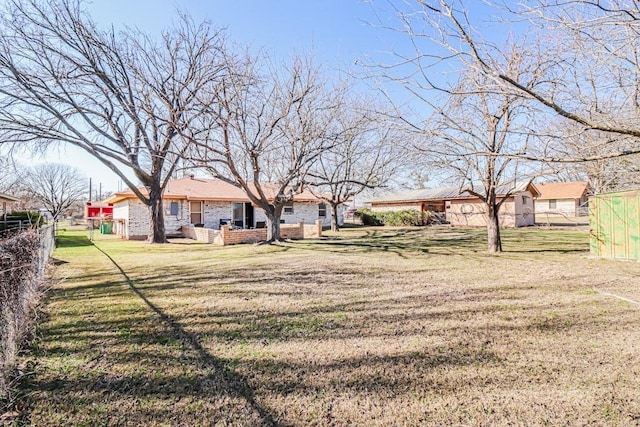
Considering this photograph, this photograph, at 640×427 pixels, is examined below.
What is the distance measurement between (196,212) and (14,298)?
1777 cm

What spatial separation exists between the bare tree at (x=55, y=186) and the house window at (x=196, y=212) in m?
29.7

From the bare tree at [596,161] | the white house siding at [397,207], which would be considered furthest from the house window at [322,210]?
the bare tree at [596,161]

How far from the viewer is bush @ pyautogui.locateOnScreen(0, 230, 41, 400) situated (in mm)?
2789

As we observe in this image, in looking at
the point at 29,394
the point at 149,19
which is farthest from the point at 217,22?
the point at 29,394

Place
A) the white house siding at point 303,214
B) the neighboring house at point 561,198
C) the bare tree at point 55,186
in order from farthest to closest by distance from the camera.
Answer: the bare tree at point 55,186, the neighboring house at point 561,198, the white house siding at point 303,214

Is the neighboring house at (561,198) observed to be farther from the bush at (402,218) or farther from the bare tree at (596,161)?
the bare tree at (596,161)

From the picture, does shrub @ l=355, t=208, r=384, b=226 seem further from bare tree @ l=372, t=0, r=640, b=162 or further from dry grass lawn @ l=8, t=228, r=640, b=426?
bare tree @ l=372, t=0, r=640, b=162

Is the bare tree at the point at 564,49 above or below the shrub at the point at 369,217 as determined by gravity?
above

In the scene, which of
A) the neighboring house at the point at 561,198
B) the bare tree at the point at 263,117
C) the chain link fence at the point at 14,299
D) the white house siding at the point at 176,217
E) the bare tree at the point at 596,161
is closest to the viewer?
the chain link fence at the point at 14,299

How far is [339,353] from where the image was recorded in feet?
11.0

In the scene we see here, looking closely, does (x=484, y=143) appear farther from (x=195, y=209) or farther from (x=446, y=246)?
(x=195, y=209)

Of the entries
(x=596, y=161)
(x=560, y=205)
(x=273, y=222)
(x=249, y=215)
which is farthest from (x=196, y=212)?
(x=560, y=205)

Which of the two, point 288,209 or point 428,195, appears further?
point 428,195

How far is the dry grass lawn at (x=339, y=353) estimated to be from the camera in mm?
2426
